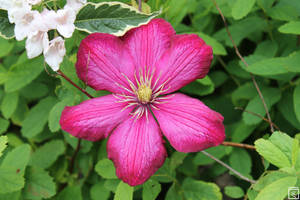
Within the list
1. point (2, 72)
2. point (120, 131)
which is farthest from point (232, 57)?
point (2, 72)

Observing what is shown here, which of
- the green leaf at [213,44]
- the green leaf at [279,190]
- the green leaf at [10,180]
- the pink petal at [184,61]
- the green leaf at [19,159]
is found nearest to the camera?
the green leaf at [279,190]

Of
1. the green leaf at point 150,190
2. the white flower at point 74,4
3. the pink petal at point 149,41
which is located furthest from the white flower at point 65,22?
the green leaf at point 150,190

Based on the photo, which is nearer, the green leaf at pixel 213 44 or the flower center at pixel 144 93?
the flower center at pixel 144 93

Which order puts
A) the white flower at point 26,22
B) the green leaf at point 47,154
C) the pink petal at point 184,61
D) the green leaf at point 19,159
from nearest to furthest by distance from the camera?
the white flower at point 26,22, the pink petal at point 184,61, the green leaf at point 19,159, the green leaf at point 47,154

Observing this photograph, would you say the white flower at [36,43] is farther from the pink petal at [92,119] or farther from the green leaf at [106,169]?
the green leaf at [106,169]

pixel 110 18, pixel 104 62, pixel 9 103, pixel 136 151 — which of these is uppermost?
pixel 110 18

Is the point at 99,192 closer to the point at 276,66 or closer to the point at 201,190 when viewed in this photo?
the point at 201,190

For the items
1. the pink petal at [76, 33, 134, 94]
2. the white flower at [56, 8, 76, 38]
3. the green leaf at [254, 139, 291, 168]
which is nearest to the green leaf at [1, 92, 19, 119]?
the pink petal at [76, 33, 134, 94]

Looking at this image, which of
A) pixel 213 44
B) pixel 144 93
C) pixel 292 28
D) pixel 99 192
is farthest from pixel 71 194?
pixel 292 28
